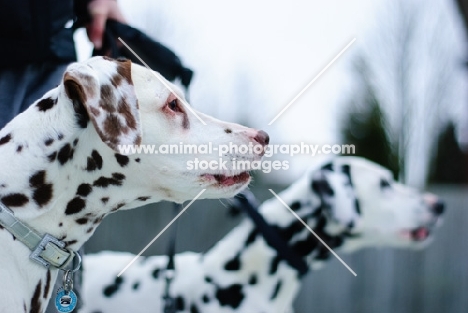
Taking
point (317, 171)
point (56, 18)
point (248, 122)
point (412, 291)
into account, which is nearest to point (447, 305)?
point (412, 291)

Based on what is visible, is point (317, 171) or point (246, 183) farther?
point (317, 171)

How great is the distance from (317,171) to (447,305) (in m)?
5.08

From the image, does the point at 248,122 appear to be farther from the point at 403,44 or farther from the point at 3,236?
the point at 3,236

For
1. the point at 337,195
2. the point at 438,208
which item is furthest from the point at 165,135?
the point at 438,208

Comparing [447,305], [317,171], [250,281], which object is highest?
[317,171]

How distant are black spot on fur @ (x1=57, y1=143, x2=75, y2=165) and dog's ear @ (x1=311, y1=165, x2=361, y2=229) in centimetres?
213

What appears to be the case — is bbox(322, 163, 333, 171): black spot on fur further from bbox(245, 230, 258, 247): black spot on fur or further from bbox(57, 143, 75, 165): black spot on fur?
bbox(57, 143, 75, 165): black spot on fur

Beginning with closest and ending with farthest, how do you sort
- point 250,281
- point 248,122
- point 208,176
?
point 208,176, point 250,281, point 248,122

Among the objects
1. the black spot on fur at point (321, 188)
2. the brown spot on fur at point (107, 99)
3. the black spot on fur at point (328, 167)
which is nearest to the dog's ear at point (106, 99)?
the brown spot on fur at point (107, 99)

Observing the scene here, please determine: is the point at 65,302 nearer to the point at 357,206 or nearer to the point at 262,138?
the point at 262,138

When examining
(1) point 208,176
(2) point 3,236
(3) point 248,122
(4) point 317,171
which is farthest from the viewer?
(3) point 248,122

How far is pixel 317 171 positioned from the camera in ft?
13.6

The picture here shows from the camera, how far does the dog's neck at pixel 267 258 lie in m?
3.60

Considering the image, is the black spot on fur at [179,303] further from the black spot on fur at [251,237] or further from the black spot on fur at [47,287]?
the black spot on fur at [47,287]
